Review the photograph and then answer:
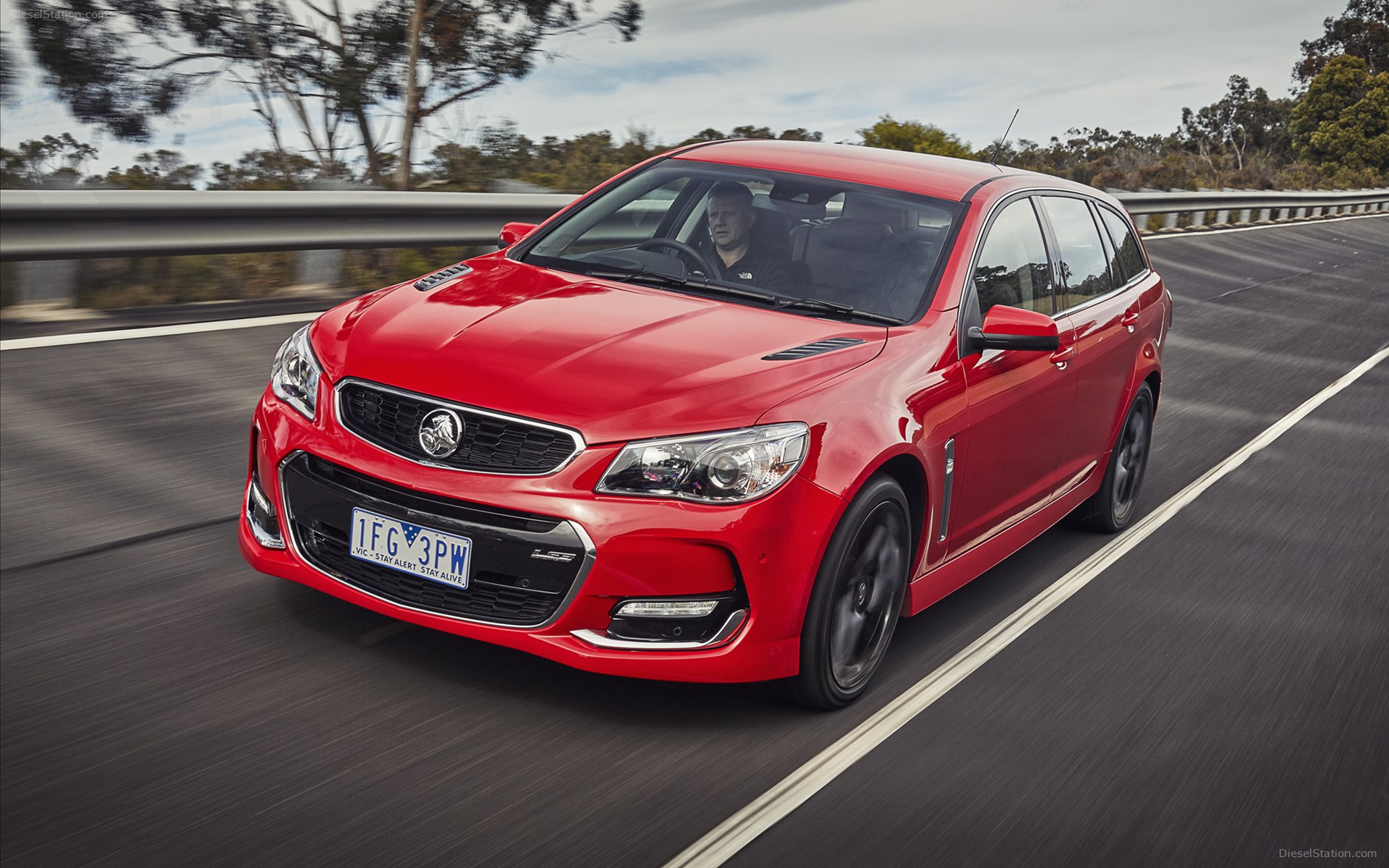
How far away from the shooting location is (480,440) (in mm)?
3797

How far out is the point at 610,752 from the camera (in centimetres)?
378

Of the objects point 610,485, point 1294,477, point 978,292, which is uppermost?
point 978,292

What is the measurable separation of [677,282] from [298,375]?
135cm

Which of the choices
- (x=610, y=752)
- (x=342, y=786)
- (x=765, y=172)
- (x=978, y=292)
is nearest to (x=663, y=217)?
(x=765, y=172)

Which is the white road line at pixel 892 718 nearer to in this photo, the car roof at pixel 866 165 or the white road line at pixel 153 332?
the car roof at pixel 866 165

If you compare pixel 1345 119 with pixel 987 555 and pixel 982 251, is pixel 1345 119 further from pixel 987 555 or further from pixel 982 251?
pixel 987 555

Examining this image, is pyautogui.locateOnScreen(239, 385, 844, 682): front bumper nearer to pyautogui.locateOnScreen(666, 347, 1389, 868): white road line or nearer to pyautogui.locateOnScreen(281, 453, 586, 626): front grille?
pyautogui.locateOnScreen(281, 453, 586, 626): front grille

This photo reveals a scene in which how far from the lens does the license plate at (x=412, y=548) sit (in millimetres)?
3781

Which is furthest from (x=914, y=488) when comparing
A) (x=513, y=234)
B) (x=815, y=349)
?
(x=513, y=234)

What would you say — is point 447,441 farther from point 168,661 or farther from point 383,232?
point 383,232

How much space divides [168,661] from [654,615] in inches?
54.9

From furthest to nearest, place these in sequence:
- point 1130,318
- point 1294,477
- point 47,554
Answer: point 1294,477 < point 1130,318 < point 47,554

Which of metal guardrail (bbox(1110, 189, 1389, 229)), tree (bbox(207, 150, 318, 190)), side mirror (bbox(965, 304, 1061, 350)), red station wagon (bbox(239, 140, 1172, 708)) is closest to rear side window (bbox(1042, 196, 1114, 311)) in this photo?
red station wagon (bbox(239, 140, 1172, 708))

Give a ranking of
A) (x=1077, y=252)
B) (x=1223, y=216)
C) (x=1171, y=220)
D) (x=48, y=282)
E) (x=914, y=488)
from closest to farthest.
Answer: (x=914, y=488), (x=1077, y=252), (x=48, y=282), (x=1171, y=220), (x=1223, y=216)
